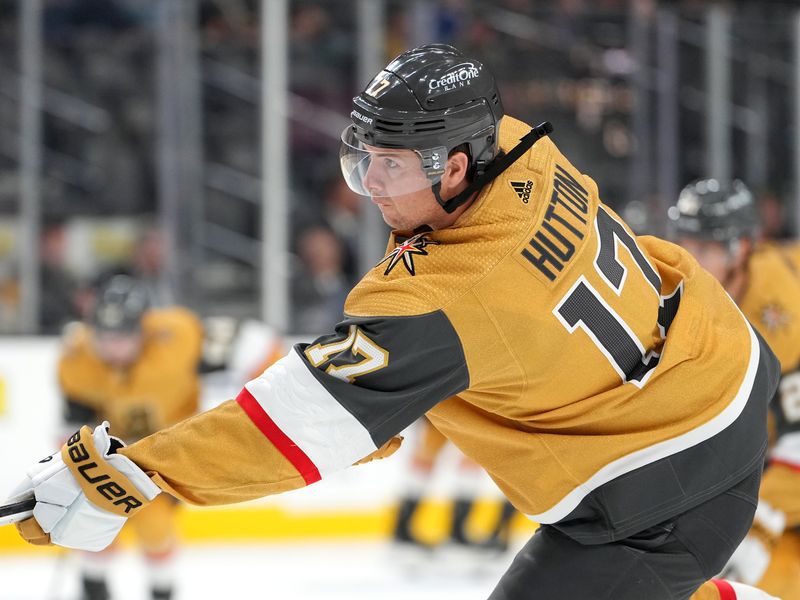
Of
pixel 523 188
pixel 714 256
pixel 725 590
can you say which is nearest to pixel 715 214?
pixel 714 256

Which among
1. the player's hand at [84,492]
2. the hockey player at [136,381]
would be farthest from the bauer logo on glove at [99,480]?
the hockey player at [136,381]

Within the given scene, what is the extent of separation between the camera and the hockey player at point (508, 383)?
174 cm

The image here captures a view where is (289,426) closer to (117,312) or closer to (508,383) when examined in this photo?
(508,383)

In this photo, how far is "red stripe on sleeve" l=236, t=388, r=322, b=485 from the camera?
1734mm

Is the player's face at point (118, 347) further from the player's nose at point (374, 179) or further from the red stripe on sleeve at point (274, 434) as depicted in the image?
the red stripe on sleeve at point (274, 434)

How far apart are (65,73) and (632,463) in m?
4.45

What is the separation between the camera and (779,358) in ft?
9.14

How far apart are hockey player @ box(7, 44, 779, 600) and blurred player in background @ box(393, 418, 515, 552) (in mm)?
3261

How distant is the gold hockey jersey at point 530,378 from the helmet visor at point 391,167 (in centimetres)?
8

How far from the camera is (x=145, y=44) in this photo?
5707 mm

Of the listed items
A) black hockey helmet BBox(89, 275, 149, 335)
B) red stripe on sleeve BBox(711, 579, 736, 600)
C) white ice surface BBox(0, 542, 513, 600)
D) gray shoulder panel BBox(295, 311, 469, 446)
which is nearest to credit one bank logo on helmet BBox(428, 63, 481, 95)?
gray shoulder panel BBox(295, 311, 469, 446)

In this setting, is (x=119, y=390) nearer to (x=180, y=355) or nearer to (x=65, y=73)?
(x=180, y=355)

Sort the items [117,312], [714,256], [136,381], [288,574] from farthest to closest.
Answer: [288,574] → [136,381] → [117,312] → [714,256]

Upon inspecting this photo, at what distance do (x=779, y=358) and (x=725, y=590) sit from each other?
829 millimetres
